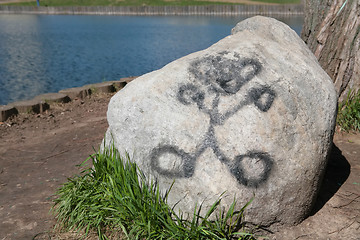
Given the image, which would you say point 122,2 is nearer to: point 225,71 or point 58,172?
point 58,172

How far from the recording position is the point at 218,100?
2.78m

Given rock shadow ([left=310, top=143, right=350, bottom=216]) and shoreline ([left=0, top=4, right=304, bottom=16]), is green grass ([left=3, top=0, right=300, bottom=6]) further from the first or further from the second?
rock shadow ([left=310, top=143, right=350, bottom=216])

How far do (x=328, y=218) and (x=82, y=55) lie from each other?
1207 cm

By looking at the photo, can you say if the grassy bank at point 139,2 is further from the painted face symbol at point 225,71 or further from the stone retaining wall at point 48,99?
the painted face symbol at point 225,71

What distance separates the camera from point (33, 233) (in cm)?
306

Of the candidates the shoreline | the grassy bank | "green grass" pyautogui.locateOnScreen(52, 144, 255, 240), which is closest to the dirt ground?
"green grass" pyautogui.locateOnScreen(52, 144, 255, 240)

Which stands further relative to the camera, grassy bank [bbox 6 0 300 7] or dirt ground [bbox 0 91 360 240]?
grassy bank [bbox 6 0 300 7]

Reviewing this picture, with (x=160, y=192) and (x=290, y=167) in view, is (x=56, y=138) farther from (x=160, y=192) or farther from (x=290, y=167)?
(x=290, y=167)

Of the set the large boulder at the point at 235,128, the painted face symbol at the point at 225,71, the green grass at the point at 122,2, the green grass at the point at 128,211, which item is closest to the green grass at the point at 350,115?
the large boulder at the point at 235,128

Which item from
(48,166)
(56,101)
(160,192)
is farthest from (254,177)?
(56,101)

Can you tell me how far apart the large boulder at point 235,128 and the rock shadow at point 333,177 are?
1.15 feet

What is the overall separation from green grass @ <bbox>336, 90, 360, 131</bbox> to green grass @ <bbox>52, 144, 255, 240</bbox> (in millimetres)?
2438

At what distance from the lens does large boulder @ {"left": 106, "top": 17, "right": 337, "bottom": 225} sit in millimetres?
2643

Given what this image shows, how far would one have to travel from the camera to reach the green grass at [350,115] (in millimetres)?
4617
